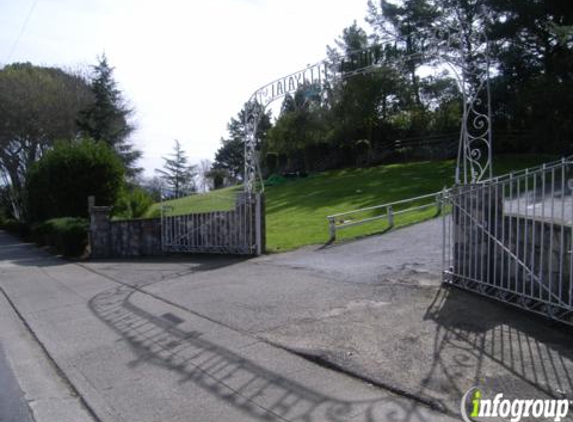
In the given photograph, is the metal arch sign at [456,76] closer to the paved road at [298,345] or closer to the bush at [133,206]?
the paved road at [298,345]

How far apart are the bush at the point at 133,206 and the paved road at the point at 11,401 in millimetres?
14279

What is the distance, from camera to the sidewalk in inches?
169

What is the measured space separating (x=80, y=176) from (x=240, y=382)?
18.1 meters

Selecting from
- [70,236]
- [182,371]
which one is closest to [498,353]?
[182,371]

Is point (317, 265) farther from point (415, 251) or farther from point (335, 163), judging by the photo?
point (335, 163)

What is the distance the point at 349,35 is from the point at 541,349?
1584 inches

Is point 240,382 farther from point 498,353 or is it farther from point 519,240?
point 519,240

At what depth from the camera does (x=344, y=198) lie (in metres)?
23.9

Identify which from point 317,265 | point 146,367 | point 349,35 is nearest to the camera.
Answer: point 146,367

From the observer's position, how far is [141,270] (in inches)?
499

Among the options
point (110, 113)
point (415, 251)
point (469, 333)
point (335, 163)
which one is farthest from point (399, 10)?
point (469, 333)

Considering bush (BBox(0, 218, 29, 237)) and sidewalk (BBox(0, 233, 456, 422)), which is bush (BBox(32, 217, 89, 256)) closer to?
sidewalk (BBox(0, 233, 456, 422))

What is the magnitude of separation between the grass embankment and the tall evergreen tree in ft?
35.2

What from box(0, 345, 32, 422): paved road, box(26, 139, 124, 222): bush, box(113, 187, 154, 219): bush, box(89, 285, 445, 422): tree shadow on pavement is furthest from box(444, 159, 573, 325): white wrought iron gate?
box(26, 139, 124, 222): bush
